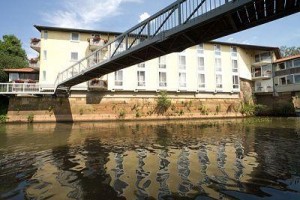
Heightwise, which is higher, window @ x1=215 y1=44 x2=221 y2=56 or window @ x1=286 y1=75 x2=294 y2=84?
window @ x1=215 y1=44 x2=221 y2=56

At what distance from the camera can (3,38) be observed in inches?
2140

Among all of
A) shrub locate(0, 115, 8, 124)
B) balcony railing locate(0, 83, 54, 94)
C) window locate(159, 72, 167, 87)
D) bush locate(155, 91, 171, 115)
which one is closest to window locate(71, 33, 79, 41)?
balcony railing locate(0, 83, 54, 94)

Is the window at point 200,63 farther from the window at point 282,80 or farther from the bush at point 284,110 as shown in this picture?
the bush at point 284,110

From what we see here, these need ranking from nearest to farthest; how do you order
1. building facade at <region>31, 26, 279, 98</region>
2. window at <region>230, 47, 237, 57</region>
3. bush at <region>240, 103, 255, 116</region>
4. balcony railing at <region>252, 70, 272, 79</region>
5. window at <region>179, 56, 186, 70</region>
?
building facade at <region>31, 26, 279, 98</region>, window at <region>179, 56, 186, 70</region>, bush at <region>240, 103, 255, 116</region>, balcony railing at <region>252, 70, 272, 79</region>, window at <region>230, 47, 237, 57</region>

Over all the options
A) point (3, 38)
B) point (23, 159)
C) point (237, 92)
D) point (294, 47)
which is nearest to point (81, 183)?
point (23, 159)

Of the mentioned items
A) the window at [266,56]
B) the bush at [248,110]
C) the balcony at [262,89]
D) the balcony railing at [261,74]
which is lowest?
the bush at [248,110]

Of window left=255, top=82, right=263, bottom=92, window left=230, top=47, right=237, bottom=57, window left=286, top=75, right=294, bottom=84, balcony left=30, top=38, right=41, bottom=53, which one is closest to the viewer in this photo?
balcony left=30, top=38, right=41, bottom=53

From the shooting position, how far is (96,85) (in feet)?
118

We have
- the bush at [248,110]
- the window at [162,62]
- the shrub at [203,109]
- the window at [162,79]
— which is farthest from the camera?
the bush at [248,110]

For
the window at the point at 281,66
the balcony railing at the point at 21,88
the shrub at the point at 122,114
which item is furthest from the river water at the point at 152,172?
the window at the point at 281,66

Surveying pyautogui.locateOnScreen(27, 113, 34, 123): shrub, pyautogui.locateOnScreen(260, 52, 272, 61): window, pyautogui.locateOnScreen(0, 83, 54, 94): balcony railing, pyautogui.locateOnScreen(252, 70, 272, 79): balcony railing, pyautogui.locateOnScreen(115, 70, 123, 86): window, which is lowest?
pyautogui.locateOnScreen(27, 113, 34, 123): shrub

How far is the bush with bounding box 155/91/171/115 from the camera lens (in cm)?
3934

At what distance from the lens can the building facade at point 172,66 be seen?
122 ft

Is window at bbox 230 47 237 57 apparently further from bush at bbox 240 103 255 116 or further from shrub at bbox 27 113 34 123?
shrub at bbox 27 113 34 123
